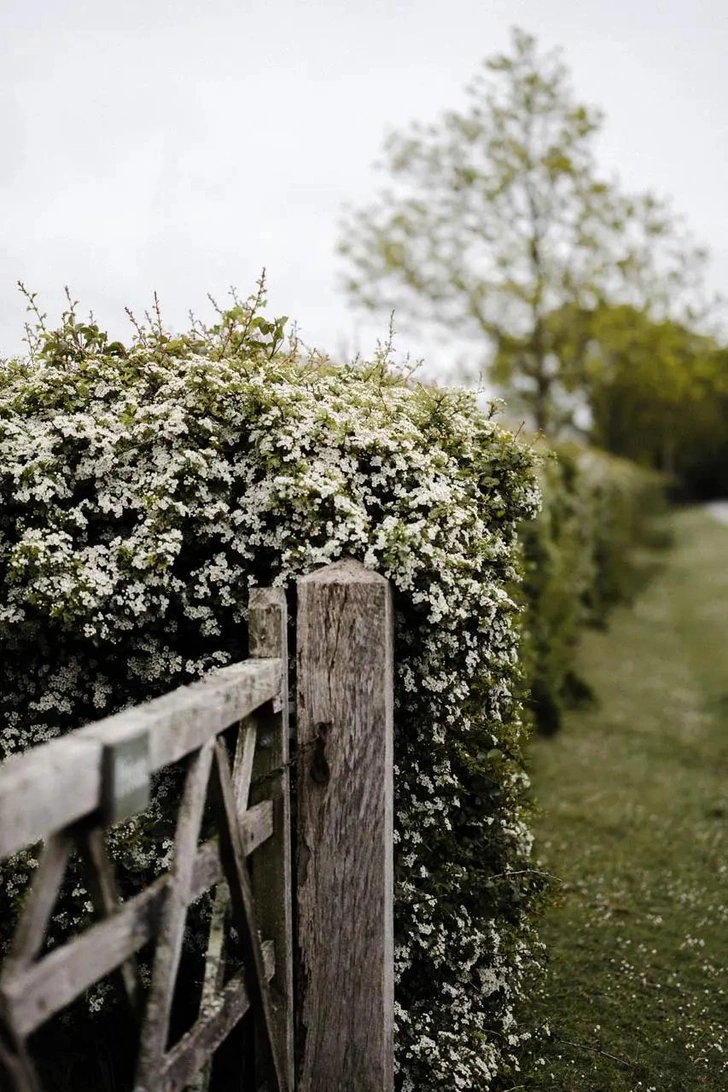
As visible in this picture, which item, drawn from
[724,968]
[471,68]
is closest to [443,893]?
[724,968]

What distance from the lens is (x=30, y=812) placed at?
1.72 m

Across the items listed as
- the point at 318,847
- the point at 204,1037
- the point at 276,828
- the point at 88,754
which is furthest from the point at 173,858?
the point at 318,847

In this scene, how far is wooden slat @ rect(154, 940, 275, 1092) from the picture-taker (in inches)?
92.4

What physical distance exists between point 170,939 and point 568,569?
10.2 metres

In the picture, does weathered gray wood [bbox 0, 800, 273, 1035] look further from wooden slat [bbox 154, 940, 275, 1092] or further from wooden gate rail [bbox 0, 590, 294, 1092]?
wooden slat [bbox 154, 940, 275, 1092]

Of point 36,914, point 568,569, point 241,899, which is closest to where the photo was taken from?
point 36,914

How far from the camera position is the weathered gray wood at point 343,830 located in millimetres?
3213

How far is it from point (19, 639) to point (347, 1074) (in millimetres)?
1969

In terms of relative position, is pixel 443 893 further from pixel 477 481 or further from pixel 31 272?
pixel 31 272

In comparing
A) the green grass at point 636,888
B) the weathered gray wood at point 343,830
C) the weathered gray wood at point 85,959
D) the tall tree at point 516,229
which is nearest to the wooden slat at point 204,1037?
the weathered gray wood at point 343,830

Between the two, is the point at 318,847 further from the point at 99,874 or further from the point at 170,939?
A: the point at 99,874

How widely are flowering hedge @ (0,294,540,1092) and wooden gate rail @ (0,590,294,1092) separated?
452 mm

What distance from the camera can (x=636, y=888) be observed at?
20.3 feet

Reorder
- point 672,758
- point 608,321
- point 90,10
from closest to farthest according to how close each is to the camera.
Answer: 1. point 90,10
2. point 672,758
3. point 608,321
